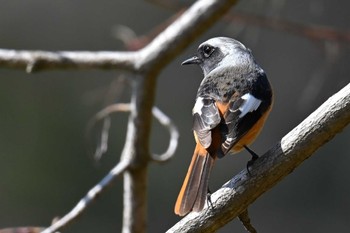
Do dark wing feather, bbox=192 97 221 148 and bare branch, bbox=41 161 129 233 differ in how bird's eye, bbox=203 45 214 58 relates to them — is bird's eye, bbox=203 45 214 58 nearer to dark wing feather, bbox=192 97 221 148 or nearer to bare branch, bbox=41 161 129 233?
dark wing feather, bbox=192 97 221 148

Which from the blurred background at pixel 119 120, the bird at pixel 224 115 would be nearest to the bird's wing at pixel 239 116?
the bird at pixel 224 115

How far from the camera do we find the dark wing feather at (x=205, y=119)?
3.48 meters

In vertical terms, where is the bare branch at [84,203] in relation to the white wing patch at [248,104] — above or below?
above

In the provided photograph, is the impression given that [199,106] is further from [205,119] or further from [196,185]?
[196,185]

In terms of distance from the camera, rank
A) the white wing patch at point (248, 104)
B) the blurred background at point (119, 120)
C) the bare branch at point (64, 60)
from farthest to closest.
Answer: the blurred background at point (119, 120)
the white wing patch at point (248, 104)
the bare branch at point (64, 60)

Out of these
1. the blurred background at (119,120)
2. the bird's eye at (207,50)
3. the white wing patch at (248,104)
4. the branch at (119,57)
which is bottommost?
the blurred background at (119,120)

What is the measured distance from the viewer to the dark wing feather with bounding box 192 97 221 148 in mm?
3482

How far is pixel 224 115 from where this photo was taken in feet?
11.8

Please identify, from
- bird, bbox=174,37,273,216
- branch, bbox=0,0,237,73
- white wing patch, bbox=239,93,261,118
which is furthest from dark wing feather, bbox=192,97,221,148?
branch, bbox=0,0,237,73

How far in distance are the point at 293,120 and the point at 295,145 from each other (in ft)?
19.7

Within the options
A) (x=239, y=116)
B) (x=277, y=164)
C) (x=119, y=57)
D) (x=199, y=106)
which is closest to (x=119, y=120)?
(x=199, y=106)

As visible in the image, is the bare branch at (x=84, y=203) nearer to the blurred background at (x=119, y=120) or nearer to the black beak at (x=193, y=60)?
the black beak at (x=193, y=60)

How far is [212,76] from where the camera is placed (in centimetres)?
387

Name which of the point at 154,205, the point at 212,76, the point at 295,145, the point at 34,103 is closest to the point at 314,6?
the point at 154,205
